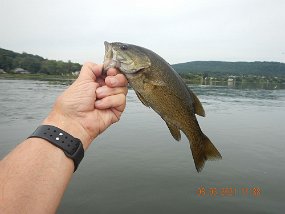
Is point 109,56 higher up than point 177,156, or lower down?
higher up

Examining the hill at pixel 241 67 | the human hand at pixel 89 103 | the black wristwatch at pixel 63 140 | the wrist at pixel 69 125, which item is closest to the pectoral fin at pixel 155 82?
the human hand at pixel 89 103

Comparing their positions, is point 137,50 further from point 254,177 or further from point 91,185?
point 254,177

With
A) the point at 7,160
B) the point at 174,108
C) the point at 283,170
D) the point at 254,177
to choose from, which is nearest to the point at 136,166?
the point at 254,177

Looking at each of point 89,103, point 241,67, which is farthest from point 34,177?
point 241,67

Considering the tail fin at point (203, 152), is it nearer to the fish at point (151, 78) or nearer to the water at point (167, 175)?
the fish at point (151, 78)
